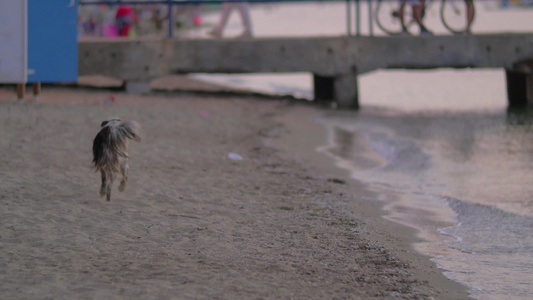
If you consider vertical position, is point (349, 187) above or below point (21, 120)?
below

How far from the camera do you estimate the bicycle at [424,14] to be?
48.4 ft

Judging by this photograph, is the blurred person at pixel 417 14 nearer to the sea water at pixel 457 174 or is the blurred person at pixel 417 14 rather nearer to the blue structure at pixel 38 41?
the sea water at pixel 457 174

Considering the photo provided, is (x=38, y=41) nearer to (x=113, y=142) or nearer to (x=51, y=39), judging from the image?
(x=51, y=39)

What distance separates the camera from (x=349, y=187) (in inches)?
304

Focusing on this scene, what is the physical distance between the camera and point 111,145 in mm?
5750

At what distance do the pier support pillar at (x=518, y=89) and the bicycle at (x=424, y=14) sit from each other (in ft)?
5.23

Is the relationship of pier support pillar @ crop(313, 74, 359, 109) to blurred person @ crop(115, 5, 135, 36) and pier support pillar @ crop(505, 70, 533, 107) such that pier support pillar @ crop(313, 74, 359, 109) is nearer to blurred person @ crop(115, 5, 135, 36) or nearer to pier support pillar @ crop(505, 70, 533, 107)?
pier support pillar @ crop(505, 70, 533, 107)

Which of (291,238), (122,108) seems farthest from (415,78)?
(291,238)

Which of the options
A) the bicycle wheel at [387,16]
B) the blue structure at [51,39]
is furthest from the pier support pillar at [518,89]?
the blue structure at [51,39]

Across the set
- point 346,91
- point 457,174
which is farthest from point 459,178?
point 346,91

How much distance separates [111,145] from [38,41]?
4.67 metres

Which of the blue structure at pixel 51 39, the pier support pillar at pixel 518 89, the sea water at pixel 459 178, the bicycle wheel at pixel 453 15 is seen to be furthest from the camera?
the pier support pillar at pixel 518 89

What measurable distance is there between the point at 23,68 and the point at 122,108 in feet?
4.87

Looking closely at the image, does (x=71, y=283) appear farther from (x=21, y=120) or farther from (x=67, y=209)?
(x=21, y=120)
